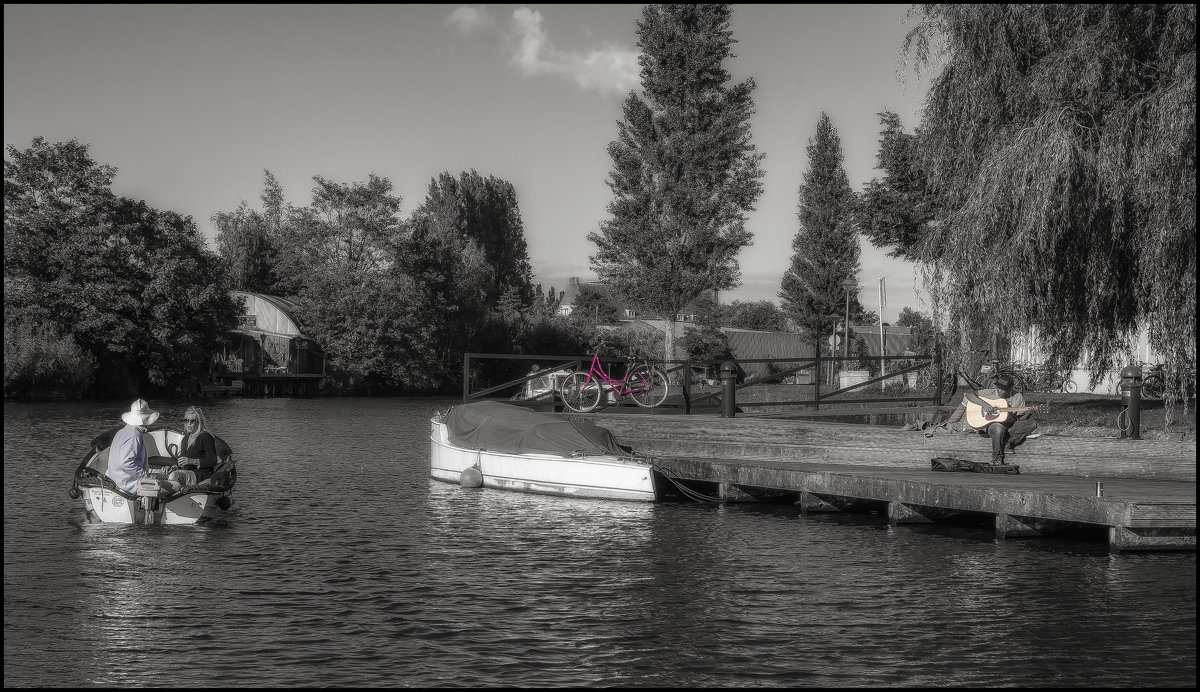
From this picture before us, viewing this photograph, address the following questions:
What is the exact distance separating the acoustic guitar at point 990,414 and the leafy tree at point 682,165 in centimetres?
3831

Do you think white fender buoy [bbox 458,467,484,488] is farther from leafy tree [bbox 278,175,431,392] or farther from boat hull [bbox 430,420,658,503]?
leafy tree [bbox 278,175,431,392]

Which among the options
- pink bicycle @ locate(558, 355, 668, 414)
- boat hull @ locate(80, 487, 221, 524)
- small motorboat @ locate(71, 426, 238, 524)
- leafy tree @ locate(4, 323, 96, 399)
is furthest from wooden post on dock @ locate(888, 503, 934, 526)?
leafy tree @ locate(4, 323, 96, 399)

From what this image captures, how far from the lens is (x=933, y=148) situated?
18.8 metres

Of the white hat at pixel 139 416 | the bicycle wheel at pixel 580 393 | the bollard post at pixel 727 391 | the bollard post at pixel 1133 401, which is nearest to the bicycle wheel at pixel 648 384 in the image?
the bicycle wheel at pixel 580 393

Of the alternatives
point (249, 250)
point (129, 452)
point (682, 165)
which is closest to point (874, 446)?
point (129, 452)

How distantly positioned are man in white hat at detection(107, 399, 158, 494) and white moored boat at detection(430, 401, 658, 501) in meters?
6.98

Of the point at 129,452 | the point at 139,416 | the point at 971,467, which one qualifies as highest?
the point at 139,416

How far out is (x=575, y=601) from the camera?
11.9 meters

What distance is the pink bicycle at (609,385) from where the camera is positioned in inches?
964

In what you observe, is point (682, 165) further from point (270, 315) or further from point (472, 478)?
point (270, 315)

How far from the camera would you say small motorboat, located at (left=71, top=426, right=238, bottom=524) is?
54.9 feet

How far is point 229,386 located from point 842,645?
224 feet

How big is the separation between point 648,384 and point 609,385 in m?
0.91

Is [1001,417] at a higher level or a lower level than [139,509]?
higher
